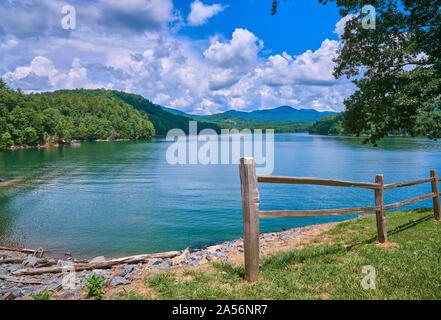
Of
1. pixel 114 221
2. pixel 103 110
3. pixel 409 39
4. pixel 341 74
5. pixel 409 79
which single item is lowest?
pixel 114 221

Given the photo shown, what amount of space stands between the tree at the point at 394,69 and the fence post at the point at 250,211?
10607 mm

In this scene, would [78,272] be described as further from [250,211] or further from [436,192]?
[436,192]

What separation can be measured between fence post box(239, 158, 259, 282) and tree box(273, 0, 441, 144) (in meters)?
10.6

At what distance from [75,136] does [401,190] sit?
15785cm

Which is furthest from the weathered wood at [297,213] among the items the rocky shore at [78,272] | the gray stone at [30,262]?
the gray stone at [30,262]

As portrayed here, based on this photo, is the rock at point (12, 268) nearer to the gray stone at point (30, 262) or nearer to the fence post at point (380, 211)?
the gray stone at point (30, 262)

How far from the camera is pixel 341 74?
17.1 metres

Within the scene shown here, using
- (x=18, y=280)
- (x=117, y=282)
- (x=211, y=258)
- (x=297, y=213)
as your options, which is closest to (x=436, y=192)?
(x=297, y=213)

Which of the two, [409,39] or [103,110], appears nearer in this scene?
[409,39]

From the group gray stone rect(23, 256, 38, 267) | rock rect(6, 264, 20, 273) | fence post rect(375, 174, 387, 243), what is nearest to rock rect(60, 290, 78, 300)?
rock rect(6, 264, 20, 273)

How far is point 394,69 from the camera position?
14797 mm

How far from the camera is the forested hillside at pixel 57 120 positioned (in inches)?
3868
